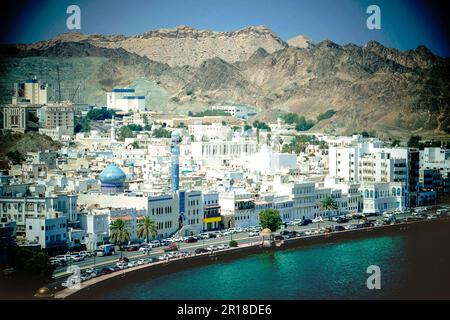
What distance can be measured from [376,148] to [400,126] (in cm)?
1704

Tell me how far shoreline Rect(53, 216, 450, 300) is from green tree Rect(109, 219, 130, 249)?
3.91 feet

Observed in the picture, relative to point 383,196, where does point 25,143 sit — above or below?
above

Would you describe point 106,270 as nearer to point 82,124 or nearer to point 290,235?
point 290,235

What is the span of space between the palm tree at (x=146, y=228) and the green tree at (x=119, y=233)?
411 mm

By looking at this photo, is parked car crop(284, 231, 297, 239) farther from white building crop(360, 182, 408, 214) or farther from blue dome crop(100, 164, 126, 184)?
white building crop(360, 182, 408, 214)

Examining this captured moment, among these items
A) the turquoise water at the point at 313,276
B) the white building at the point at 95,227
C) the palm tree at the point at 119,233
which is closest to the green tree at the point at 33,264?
the turquoise water at the point at 313,276

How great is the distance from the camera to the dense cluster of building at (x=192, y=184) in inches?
662

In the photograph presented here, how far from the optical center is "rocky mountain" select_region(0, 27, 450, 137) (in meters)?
44.8

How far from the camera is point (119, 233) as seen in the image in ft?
55.1

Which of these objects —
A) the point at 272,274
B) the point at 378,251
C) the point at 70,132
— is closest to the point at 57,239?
the point at 272,274

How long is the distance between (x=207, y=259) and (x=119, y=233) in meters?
1.36

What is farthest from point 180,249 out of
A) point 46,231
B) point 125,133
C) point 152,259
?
point 125,133

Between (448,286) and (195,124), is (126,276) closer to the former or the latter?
(448,286)

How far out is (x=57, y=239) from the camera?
16.2 m
